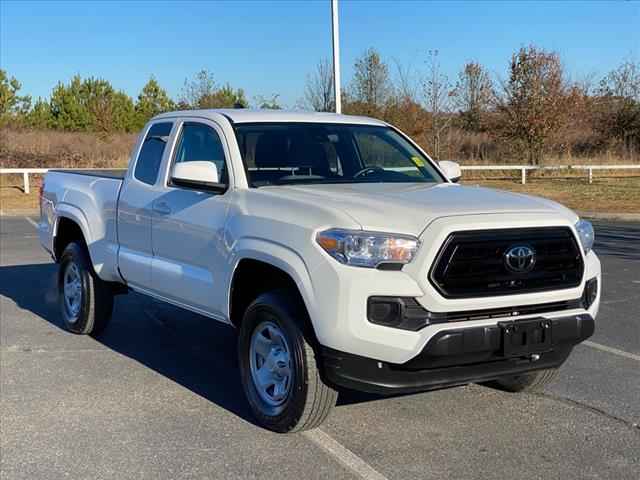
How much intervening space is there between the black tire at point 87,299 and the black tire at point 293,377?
2.61m

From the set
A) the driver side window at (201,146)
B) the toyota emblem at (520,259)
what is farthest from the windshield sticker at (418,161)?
the toyota emblem at (520,259)

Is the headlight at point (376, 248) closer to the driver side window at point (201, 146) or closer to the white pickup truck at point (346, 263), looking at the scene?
the white pickup truck at point (346, 263)

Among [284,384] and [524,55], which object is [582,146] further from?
[284,384]

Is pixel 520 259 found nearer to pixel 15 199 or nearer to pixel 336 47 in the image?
pixel 336 47

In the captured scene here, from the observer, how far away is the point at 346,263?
12.7ft

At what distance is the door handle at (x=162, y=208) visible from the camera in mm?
5414

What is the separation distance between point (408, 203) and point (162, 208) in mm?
2064

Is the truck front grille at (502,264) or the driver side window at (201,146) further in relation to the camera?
the driver side window at (201,146)

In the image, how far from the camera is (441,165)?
5.91 metres

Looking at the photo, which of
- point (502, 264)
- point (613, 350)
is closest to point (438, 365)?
point (502, 264)

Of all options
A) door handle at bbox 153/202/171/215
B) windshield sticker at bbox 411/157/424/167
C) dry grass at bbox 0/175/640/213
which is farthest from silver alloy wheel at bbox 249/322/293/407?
dry grass at bbox 0/175/640/213

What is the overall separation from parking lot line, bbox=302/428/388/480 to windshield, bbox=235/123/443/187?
5.33 ft

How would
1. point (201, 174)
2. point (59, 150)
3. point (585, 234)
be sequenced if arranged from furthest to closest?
point (59, 150) < point (201, 174) < point (585, 234)

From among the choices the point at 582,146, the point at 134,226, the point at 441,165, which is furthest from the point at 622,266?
the point at 582,146
